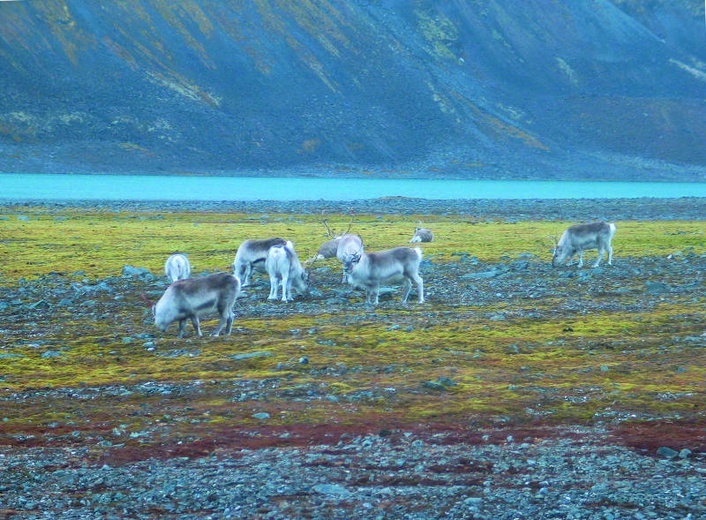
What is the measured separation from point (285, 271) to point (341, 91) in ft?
440

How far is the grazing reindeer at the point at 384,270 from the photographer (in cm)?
2214

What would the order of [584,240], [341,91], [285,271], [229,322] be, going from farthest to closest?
[341,91] < [584,240] < [285,271] < [229,322]

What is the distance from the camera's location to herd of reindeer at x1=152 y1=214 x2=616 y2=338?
17938 mm

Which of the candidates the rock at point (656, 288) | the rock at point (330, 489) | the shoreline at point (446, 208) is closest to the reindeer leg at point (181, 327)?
the rock at point (330, 489)

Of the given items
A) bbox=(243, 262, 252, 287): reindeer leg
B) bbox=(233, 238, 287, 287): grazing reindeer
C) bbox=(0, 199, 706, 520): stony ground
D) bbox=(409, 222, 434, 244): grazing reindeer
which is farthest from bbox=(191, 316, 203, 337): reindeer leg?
bbox=(409, 222, 434, 244): grazing reindeer

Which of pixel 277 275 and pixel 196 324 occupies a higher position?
pixel 277 275

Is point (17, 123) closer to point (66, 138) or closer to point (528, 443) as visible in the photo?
point (66, 138)

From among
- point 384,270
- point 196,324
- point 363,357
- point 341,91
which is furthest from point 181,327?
point 341,91

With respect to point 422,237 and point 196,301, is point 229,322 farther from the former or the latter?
point 422,237

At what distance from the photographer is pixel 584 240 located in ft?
92.6

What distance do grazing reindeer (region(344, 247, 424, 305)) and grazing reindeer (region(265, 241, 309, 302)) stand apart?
4.19 feet

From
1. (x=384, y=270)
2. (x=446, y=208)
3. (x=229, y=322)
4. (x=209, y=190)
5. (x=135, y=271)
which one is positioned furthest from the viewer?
(x=209, y=190)

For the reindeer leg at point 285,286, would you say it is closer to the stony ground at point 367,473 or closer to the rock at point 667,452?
the stony ground at point 367,473

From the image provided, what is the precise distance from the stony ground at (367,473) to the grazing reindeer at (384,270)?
25.7 ft
